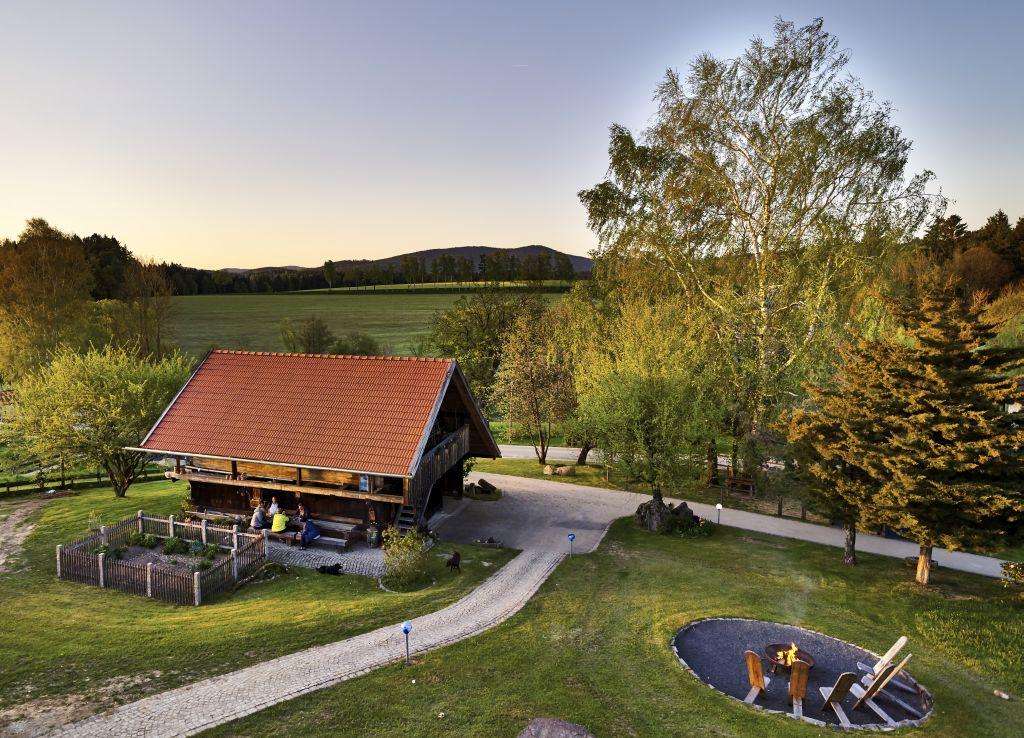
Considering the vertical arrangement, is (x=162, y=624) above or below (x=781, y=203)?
below

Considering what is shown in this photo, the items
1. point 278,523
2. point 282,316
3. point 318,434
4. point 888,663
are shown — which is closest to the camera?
point 888,663

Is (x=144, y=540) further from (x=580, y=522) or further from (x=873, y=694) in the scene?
(x=873, y=694)

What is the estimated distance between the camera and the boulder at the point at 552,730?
33.5ft

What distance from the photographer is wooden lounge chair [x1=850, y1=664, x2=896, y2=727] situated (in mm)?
11680

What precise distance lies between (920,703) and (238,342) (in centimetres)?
8980

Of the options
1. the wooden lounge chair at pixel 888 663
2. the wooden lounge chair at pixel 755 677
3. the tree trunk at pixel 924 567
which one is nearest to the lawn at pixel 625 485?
the tree trunk at pixel 924 567

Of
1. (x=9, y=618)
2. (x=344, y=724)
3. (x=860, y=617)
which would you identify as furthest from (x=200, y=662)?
(x=860, y=617)

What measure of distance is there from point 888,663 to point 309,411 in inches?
765

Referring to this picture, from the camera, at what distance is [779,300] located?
1159 inches

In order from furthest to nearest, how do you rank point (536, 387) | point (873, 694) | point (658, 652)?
point (536, 387), point (658, 652), point (873, 694)

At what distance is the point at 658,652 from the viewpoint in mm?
13852

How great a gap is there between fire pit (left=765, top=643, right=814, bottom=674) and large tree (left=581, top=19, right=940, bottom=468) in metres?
14.4

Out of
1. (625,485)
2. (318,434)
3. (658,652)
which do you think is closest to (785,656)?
(658,652)

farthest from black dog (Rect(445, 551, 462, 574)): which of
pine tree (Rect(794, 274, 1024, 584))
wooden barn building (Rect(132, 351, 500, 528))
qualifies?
pine tree (Rect(794, 274, 1024, 584))
